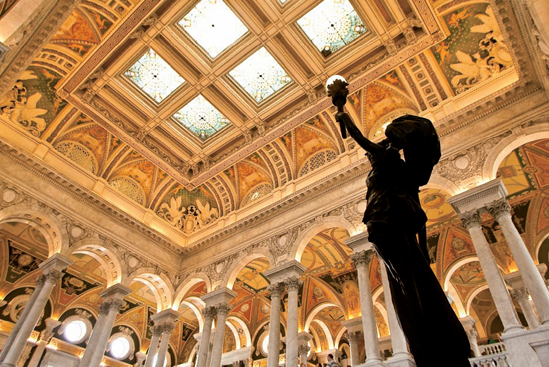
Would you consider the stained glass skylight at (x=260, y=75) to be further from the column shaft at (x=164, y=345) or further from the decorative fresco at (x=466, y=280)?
the decorative fresco at (x=466, y=280)

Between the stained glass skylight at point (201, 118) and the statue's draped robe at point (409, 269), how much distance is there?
40.3 feet

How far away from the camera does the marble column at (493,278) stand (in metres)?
7.89

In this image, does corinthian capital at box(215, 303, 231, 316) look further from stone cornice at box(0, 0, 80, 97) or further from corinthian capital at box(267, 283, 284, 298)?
stone cornice at box(0, 0, 80, 97)

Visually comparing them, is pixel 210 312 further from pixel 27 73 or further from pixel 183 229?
pixel 27 73

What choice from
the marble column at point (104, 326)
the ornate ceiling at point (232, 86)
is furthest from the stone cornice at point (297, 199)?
the marble column at point (104, 326)

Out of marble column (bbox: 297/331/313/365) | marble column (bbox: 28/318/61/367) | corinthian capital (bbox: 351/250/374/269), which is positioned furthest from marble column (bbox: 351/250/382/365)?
marble column (bbox: 28/318/61/367)

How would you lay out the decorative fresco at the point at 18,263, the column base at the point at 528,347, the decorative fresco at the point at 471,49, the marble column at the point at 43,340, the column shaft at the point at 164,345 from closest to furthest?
the column base at the point at 528,347
the decorative fresco at the point at 471,49
the column shaft at the point at 164,345
the marble column at the point at 43,340
the decorative fresco at the point at 18,263

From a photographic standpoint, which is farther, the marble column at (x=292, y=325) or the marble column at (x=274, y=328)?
the marble column at (x=274, y=328)

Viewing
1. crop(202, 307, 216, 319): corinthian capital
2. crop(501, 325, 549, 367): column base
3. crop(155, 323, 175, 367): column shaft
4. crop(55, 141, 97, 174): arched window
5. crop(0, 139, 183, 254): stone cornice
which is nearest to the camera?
crop(501, 325, 549, 367): column base

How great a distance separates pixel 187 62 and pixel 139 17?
2.00m

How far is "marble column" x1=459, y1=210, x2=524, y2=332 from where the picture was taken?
25.9 ft

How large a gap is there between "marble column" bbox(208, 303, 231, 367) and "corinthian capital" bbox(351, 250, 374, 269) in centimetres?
515

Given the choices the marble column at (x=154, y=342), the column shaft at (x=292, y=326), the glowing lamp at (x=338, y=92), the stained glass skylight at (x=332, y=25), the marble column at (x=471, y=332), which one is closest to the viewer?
the glowing lamp at (x=338, y=92)

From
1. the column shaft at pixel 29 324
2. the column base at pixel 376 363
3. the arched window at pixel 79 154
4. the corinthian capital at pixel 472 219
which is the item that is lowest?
the column base at pixel 376 363
